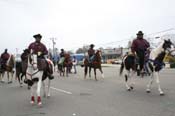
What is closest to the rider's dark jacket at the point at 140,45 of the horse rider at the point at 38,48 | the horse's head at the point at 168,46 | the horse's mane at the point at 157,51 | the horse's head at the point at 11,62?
the horse's mane at the point at 157,51

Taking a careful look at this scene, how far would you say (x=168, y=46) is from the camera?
Result: 44.7 feet

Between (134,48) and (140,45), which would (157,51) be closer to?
(140,45)

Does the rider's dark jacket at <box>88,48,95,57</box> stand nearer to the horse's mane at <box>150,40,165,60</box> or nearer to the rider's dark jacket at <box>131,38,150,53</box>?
the rider's dark jacket at <box>131,38,150,53</box>

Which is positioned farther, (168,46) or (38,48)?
(168,46)

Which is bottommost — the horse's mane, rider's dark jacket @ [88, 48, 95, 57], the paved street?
the paved street

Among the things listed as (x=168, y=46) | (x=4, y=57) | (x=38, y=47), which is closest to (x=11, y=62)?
(x=4, y=57)

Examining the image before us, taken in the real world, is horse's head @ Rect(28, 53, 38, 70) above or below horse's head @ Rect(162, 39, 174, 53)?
below

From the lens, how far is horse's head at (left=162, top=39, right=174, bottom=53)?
534 inches

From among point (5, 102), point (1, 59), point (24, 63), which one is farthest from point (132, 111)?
point (1, 59)

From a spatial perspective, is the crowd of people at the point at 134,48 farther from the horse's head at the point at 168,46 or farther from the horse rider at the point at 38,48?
the horse's head at the point at 168,46

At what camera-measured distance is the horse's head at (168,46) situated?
44.5 ft

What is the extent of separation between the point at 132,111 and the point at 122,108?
2.07 feet

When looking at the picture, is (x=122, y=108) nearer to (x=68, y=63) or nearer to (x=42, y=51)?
(x=42, y=51)

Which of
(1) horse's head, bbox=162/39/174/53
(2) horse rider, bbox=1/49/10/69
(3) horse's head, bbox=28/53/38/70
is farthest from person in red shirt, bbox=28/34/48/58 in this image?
(2) horse rider, bbox=1/49/10/69
